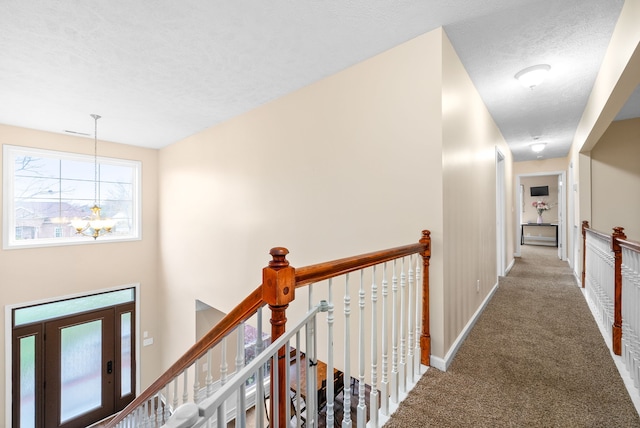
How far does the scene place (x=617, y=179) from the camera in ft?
13.5

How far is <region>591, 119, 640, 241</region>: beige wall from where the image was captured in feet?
13.2

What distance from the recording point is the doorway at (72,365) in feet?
14.5

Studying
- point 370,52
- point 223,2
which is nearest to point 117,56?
point 223,2

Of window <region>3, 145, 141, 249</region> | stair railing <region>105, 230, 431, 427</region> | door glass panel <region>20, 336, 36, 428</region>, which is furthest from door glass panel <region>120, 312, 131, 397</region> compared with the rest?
stair railing <region>105, 230, 431, 427</region>

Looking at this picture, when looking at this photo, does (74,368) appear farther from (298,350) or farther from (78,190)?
(298,350)

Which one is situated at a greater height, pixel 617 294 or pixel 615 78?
pixel 615 78

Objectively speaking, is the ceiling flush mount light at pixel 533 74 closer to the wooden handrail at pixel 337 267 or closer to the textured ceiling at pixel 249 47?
the textured ceiling at pixel 249 47

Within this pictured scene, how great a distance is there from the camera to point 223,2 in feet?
6.24

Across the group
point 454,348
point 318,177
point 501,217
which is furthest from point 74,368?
point 501,217

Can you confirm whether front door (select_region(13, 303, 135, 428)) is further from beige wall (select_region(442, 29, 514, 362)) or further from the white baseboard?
beige wall (select_region(442, 29, 514, 362))

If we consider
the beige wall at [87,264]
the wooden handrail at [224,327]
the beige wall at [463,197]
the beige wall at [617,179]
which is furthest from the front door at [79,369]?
the beige wall at [617,179]

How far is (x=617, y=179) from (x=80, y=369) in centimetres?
886

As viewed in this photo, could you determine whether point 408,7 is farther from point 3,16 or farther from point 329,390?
point 3,16

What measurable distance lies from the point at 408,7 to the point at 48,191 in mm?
5770
